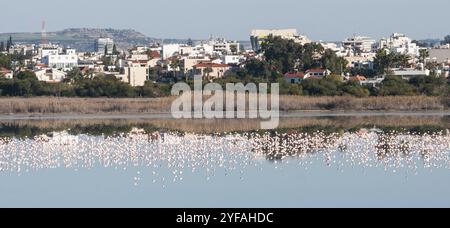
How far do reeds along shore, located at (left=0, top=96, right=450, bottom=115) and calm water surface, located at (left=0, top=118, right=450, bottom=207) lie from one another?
11355 mm

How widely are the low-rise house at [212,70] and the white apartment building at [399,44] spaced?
1950cm

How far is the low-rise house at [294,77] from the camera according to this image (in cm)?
6115

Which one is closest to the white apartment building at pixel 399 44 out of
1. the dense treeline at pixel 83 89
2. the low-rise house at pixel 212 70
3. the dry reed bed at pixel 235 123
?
the low-rise house at pixel 212 70

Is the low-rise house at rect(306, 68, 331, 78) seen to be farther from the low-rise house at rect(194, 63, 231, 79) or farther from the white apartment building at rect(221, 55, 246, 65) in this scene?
the white apartment building at rect(221, 55, 246, 65)

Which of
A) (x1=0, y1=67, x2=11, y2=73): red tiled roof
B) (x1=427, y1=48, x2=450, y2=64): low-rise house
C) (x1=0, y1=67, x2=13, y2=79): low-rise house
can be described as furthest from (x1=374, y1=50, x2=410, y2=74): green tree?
(x1=0, y1=67, x2=11, y2=73): red tiled roof

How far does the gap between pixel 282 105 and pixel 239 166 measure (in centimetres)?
2265

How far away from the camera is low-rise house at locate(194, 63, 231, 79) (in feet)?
226

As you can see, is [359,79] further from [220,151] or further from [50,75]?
[220,151]

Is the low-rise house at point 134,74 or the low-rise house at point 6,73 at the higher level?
the low-rise house at point 6,73

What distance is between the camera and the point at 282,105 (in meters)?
49.7

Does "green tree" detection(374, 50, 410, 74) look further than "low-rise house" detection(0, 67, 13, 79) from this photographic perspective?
Yes

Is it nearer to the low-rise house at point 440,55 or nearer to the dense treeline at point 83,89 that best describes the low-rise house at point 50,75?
the dense treeline at point 83,89

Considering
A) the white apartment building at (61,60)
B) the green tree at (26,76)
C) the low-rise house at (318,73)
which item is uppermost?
the green tree at (26,76)
